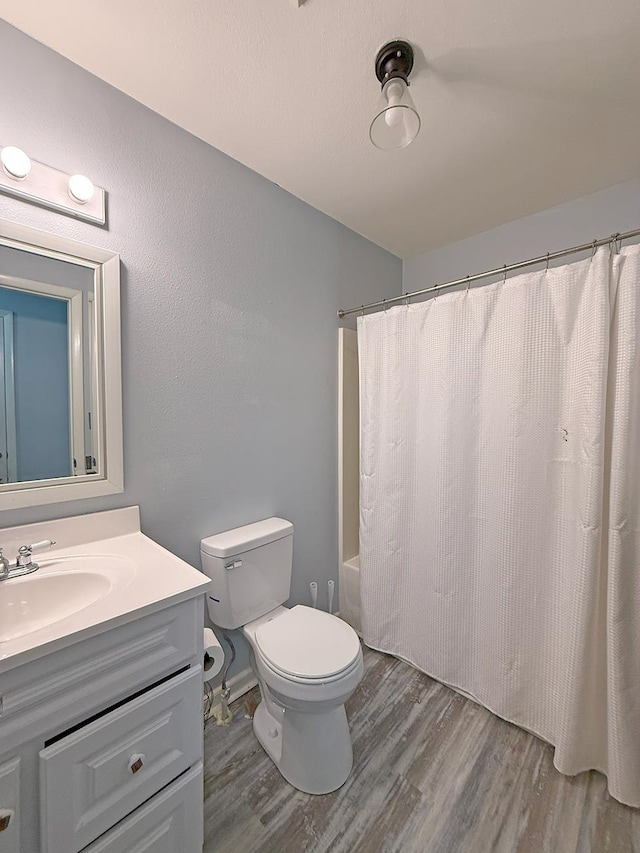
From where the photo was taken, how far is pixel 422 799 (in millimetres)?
Result: 1188

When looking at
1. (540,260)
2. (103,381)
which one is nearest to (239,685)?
(103,381)

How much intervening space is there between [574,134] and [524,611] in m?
1.86

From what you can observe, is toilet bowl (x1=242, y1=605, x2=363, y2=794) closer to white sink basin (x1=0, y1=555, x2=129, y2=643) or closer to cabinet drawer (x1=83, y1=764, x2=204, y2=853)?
cabinet drawer (x1=83, y1=764, x2=204, y2=853)

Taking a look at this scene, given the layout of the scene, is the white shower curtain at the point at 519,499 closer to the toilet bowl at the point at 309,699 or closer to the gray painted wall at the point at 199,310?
the gray painted wall at the point at 199,310

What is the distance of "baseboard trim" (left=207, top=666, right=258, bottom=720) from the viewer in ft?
4.91

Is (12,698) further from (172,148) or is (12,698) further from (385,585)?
(172,148)

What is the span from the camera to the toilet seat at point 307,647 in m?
1.17

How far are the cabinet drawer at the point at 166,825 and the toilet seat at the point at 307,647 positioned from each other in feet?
1.16

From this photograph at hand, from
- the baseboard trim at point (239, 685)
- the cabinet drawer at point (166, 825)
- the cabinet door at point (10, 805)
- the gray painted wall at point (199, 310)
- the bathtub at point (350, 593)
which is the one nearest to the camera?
the cabinet door at point (10, 805)

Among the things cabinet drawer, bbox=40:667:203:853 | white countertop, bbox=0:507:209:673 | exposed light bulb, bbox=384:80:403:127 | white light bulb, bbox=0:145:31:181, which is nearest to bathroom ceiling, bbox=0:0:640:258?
exposed light bulb, bbox=384:80:403:127

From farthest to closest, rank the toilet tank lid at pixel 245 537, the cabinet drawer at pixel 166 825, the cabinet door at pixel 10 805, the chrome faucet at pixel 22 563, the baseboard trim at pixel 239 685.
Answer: the baseboard trim at pixel 239 685 → the toilet tank lid at pixel 245 537 → the chrome faucet at pixel 22 563 → the cabinet drawer at pixel 166 825 → the cabinet door at pixel 10 805

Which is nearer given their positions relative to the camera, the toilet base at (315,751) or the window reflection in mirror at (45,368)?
the window reflection in mirror at (45,368)

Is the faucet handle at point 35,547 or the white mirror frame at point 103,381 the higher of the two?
the white mirror frame at point 103,381

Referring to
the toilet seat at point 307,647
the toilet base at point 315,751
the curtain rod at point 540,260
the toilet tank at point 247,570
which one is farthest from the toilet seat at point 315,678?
the curtain rod at point 540,260
